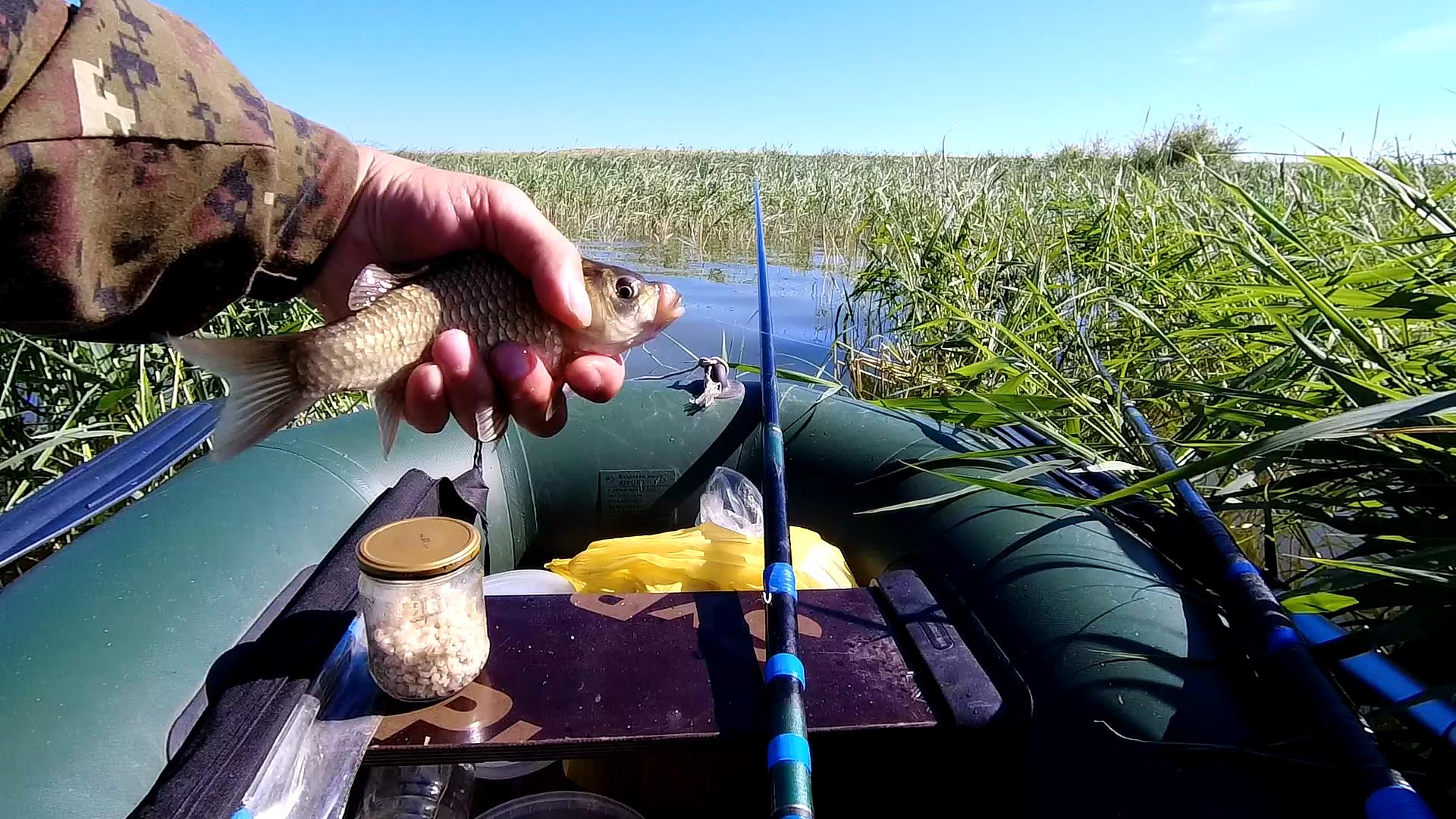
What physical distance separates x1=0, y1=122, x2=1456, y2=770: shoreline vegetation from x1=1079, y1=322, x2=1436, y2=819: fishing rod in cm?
9

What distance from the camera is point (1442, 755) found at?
1196 mm

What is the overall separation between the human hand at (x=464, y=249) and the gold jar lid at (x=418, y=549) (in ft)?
0.90

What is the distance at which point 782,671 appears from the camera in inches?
51.4

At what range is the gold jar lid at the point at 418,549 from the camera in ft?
4.11

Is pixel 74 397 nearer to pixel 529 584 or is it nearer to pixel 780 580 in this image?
pixel 529 584

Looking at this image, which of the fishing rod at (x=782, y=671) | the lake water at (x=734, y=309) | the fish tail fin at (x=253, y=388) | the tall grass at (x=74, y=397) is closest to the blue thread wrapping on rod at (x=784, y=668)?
the fishing rod at (x=782, y=671)

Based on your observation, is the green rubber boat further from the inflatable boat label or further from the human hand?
the human hand

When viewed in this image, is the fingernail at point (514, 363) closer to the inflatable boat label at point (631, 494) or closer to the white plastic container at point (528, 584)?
the white plastic container at point (528, 584)

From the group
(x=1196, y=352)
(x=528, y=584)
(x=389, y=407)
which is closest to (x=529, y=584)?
(x=528, y=584)

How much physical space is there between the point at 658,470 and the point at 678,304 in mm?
1253

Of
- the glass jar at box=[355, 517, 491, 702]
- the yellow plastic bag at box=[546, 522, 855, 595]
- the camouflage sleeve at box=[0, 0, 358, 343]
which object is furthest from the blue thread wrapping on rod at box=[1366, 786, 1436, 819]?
the camouflage sleeve at box=[0, 0, 358, 343]

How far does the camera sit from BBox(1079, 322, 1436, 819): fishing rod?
1033mm

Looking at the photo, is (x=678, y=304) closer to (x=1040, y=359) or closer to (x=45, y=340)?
(x=1040, y=359)

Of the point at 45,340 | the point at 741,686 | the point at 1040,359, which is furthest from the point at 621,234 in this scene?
the point at 741,686
